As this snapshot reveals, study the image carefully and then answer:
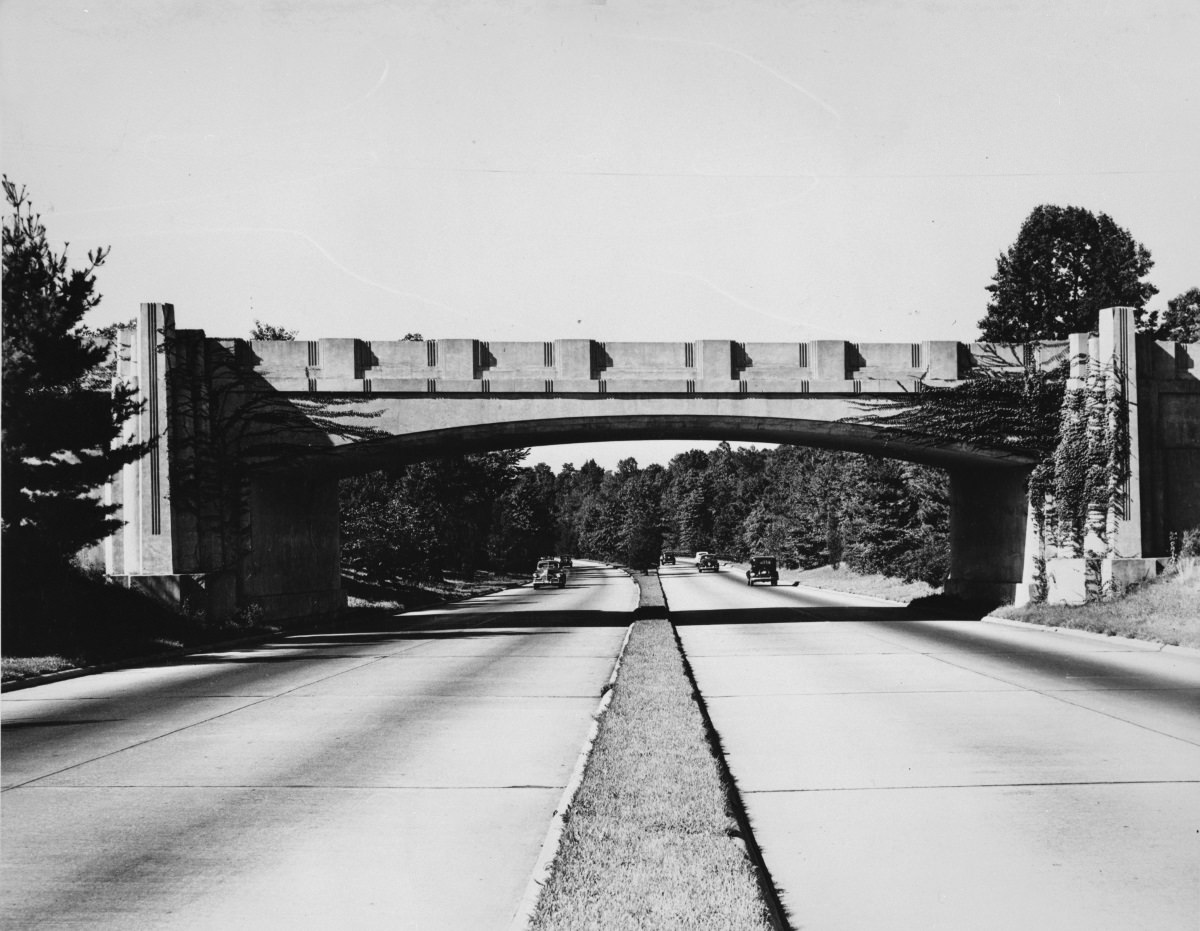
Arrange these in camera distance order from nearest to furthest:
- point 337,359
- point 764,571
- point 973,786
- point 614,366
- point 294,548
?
point 973,786 → point 337,359 → point 614,366 → point 294,548 → point 764,571

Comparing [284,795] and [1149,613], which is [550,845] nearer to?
[284,795]

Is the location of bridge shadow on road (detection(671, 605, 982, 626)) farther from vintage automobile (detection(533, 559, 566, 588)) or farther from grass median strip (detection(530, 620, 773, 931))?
vintage automobile (detection(533, 559, 566, 588))

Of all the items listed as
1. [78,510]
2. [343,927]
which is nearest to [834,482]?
[78,510]

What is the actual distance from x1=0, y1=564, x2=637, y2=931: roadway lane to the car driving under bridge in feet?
30.3

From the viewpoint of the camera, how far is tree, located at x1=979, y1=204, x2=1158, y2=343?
68.9 meters

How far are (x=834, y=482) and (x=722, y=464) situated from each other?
118 m

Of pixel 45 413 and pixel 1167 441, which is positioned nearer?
pixel 45 413

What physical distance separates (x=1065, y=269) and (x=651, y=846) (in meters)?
70.9

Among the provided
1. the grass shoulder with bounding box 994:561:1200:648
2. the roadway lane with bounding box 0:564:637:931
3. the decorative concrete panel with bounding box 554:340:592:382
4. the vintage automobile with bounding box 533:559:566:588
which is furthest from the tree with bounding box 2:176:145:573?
the vintage automobile with bounding box 533:559:566:588

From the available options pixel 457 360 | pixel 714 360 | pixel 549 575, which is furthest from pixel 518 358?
pixel 549 575

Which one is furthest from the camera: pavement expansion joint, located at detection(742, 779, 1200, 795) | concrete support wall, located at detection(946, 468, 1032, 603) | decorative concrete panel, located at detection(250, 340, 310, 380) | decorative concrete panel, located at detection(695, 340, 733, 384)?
concrete support wall, located at detection(946, 468, 1032, 603)

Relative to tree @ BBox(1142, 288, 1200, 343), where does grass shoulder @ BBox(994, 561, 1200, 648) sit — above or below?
below

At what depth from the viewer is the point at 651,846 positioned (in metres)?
6.62

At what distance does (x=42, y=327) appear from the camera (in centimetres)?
1903
